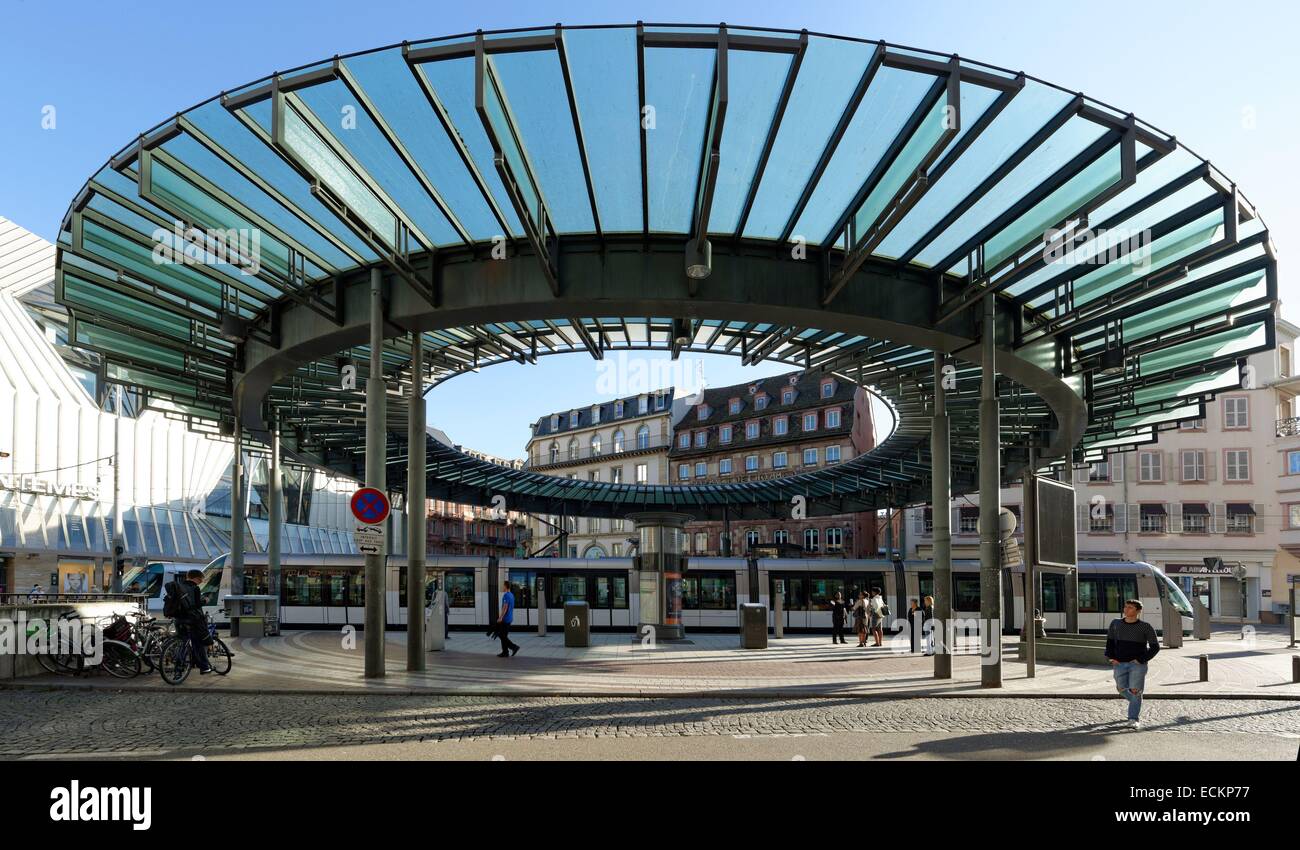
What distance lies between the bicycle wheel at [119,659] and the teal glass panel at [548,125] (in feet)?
34.2

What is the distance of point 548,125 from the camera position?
1303 cm

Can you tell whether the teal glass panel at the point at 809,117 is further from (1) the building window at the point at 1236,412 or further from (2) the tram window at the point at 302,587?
(1) the building window at the point at 1236,412

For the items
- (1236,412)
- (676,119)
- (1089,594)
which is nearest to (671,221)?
(676,119)

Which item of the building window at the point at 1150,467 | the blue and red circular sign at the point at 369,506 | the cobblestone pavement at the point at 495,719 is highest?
the building window at the point at 1150,467

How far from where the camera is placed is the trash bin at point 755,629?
81.0 ft

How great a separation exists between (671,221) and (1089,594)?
22.3m

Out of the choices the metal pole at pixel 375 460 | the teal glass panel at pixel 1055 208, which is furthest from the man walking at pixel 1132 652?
the metal pole at pixel 375 460

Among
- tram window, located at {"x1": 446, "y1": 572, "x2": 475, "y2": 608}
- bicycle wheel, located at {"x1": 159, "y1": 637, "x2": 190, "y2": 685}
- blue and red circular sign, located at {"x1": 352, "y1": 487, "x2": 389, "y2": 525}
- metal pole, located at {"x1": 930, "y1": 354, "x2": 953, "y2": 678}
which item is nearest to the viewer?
bicycle wheel, located at {"x1": 159, "y1": 637, "x2": 190, "y2": 685}

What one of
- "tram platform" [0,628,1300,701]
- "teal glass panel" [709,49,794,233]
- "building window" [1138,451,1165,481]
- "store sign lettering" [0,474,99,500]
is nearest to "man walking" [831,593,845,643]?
"tram platform" [0,628,1300,701]

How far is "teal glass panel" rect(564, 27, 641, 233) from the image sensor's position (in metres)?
11.4

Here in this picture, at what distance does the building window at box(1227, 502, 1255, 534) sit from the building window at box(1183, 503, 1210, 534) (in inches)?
44.0

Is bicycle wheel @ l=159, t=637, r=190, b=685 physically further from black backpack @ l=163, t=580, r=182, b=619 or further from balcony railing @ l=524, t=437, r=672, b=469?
balcony railing @ l=524, t=437, r=672, b=469

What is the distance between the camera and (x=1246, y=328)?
19734 mm

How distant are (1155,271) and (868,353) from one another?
275 inches
